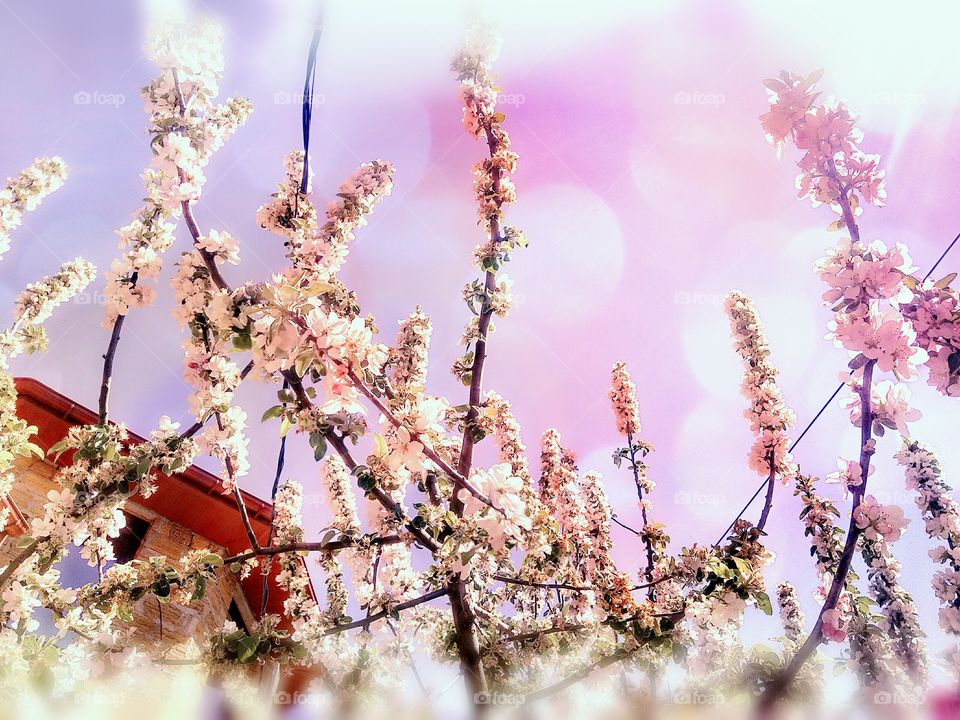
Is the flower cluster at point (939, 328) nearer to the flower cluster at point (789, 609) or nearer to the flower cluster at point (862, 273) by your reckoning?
the flower cluster at point (862, 273)

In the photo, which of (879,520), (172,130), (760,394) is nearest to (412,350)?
(172,130)

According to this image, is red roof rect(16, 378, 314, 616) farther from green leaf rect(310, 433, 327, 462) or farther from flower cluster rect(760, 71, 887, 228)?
flower cluster rect(760, 71, 887, 228)

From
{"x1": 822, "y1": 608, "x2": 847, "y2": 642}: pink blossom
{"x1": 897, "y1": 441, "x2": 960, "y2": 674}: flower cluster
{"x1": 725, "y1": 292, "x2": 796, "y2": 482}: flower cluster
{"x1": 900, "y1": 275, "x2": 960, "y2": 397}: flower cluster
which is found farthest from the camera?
{"x1": 897, "y1": 441, "x2": 960, "y2": 674}: flower cluster

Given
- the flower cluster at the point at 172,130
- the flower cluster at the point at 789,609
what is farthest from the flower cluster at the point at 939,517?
the flower cluster at the point at 172,130

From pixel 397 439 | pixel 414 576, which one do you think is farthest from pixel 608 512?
pixel 397 439

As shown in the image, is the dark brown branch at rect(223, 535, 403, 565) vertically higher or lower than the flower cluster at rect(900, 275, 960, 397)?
lower

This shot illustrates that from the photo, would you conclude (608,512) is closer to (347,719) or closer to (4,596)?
(347,719)

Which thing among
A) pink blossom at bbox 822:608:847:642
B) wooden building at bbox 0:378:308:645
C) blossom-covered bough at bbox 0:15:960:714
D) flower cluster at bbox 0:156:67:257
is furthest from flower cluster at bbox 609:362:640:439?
flower cluster at bbox 0:156:67:257
